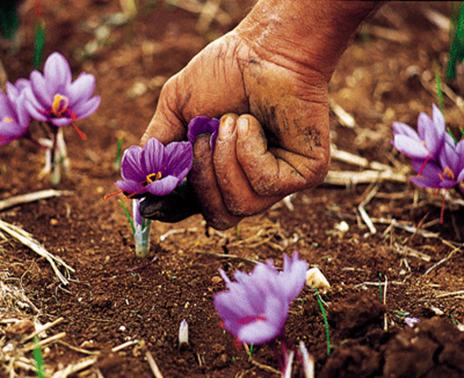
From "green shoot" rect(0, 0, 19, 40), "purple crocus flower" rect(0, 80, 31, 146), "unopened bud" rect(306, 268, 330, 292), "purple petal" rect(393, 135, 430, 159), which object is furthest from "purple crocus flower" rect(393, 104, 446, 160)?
"green shoot" rect(0, 0, 19, 40)

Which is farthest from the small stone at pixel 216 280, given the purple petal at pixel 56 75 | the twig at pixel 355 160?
the twig at pixel 355 160

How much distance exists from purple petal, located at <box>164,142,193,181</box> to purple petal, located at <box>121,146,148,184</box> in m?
0.06

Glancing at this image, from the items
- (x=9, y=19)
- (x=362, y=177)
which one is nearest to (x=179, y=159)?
(x=362, y=177)

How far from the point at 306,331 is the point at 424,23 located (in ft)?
7.38

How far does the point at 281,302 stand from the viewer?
1375 millimetres

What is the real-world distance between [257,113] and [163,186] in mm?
305

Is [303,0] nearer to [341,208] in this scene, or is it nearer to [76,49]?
[341,208]

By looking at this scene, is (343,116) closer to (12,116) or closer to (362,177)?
(362,177)

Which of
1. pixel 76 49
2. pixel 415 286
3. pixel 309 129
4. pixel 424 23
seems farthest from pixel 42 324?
pixel 424 23

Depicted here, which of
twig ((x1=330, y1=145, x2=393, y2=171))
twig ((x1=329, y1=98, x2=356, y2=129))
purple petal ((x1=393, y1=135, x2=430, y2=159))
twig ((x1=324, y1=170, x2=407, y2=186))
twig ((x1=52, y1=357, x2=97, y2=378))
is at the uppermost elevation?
purple petal ((x1=393, y1=135, x2=430, y2=159))

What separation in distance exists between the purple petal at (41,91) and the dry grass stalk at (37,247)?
0.35 meters

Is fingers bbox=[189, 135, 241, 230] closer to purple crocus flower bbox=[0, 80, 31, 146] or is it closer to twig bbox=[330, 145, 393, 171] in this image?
purple crocus flower bbox=[0, 80, 31, 146]

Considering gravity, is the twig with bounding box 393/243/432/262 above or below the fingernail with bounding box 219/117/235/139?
below

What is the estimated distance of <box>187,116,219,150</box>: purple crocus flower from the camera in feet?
5.61
